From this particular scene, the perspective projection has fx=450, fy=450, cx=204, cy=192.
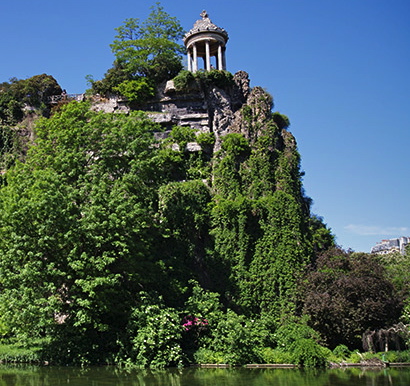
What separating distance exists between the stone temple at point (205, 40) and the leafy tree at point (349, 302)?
758 inches

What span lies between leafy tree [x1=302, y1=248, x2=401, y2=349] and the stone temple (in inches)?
758

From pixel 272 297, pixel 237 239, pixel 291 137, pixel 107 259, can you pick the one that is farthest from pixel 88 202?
pixel 291 137

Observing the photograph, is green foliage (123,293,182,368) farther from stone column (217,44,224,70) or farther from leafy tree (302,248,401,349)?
stone column (217,44,224,70)

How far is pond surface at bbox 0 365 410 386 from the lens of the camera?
14500 millimetres

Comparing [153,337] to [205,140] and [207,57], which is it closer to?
[205,140]

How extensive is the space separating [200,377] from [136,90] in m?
22.3

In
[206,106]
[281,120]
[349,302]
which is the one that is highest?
[206,106]

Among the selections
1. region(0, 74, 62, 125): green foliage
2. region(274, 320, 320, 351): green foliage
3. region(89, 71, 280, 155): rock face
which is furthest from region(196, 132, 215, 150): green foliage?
region(0, 74, 62, 125): green foliage

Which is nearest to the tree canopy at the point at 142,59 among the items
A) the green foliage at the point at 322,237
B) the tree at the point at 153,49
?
the tree at the point at 153,49

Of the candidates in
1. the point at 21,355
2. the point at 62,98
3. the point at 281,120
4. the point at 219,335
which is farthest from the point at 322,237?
the point at 62,98

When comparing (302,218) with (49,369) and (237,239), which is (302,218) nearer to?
(237,239)

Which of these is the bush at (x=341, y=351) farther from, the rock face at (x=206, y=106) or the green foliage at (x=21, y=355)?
the rock face at (x=206, y=106)

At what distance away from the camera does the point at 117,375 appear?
17.0 meters

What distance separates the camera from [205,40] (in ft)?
117
